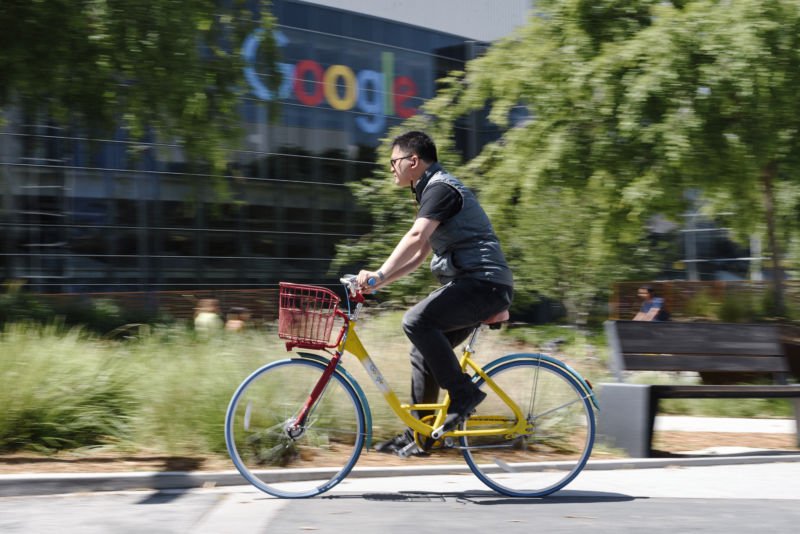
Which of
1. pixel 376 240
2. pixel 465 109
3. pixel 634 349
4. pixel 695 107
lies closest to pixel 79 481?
pixel 634 349

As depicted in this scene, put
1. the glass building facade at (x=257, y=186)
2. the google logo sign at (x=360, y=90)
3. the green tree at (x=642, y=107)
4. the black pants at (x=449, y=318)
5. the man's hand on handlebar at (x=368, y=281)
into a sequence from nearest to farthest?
the man's hand on handlebar at (x=368, y=281) < the black pants at (x=449, y=318) < the green tree at (x=642, y=107) < the glass building facade at (x=257, y=186) < the google logo sign at (x=360, y=90)

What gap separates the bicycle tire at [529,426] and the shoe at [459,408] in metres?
0.12

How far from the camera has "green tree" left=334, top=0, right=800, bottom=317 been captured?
11.4 meters

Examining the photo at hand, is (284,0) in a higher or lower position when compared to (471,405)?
higher

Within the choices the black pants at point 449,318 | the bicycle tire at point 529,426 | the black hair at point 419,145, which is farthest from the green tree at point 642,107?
the black pants at point 449,318

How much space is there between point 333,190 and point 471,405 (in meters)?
27.2

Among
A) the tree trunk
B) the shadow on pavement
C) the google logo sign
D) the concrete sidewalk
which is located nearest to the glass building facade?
the google logo sign

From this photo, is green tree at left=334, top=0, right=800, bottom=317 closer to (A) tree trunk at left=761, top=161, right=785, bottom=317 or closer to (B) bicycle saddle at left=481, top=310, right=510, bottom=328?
(A) tree trunk at left=761, top=161, right=785, bottom=317

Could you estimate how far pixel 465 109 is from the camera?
15820mm

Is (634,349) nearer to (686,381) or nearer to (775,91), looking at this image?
(686,381)

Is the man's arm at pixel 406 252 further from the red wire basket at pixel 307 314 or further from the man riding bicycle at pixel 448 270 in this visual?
the red wire basket at pixel 307 314

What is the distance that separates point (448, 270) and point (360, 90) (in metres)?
27.2

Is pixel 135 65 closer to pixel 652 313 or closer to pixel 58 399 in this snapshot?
pixel 58 399

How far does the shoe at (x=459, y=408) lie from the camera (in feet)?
15.8
